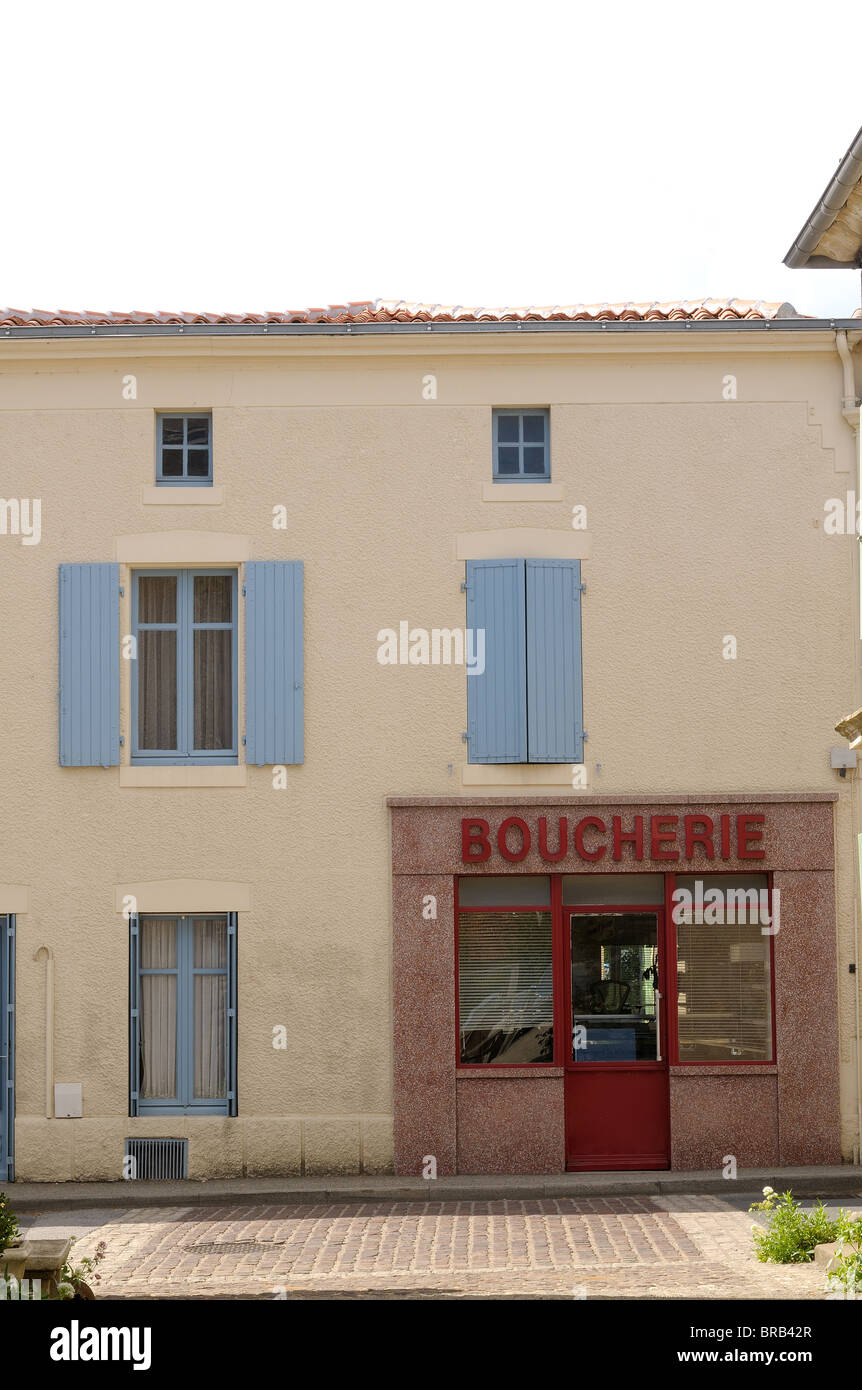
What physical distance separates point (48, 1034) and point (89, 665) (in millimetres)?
3064

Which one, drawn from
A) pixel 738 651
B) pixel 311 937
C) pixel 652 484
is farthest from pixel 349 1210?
pixel 652 484

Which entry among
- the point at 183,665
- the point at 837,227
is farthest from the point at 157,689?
the point at 837,227

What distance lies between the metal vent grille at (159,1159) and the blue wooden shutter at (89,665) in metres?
3.13

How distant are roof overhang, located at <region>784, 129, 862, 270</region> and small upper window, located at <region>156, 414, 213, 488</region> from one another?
5.21 m

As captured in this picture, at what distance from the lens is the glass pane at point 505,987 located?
45.1 ft

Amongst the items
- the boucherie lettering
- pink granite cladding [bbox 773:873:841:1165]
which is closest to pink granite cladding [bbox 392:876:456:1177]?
the boucherie lettering

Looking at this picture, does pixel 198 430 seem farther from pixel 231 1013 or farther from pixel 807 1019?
pixel 807 1019

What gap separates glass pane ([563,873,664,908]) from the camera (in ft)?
45.6

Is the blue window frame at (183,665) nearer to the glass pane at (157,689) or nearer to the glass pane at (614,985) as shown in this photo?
the glass pane at (157,689)

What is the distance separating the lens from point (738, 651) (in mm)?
13961

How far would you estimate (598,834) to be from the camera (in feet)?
45.3

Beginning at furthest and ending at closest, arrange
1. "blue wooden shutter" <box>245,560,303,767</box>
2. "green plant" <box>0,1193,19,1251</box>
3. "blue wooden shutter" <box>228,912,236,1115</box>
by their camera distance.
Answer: "blue wooden shutter" <box>245,560,303,767</box>, "blue wooden shutter" <box>228,912,236,1115</box>, "green plant" <box>0,1193,19,1251</box>

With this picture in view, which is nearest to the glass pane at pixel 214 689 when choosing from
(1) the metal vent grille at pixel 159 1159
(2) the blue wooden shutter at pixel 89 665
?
(2) the blue wooden shutter at pixel 89 665

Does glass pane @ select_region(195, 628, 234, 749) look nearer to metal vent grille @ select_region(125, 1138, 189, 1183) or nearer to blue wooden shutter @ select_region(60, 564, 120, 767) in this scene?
blue wooden shutter @ select_region(60, 564, 120, 767)
